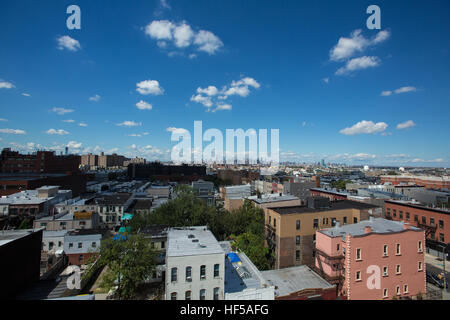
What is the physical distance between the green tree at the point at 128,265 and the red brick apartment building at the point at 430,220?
137 ft

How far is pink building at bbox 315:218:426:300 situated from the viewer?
20734 millimetres

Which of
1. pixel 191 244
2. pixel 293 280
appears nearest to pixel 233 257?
pixel 293 280

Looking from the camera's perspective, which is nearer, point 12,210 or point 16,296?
point 16,296

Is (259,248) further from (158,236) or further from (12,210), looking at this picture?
(12,210)

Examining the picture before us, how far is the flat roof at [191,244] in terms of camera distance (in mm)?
16922

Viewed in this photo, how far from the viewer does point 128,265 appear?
67.2 ft

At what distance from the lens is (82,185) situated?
80.5 meters

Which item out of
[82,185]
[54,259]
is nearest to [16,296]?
[54,259]

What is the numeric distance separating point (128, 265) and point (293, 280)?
16.3 meters

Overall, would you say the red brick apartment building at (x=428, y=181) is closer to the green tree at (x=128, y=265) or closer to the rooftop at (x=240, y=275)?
the rooftop at (x=240, y=275)

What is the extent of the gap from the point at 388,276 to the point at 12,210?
65547 mm

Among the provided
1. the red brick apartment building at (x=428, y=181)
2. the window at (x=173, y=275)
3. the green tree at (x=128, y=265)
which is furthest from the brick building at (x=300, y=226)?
the red brick apartment building at (x=428, y=181)
